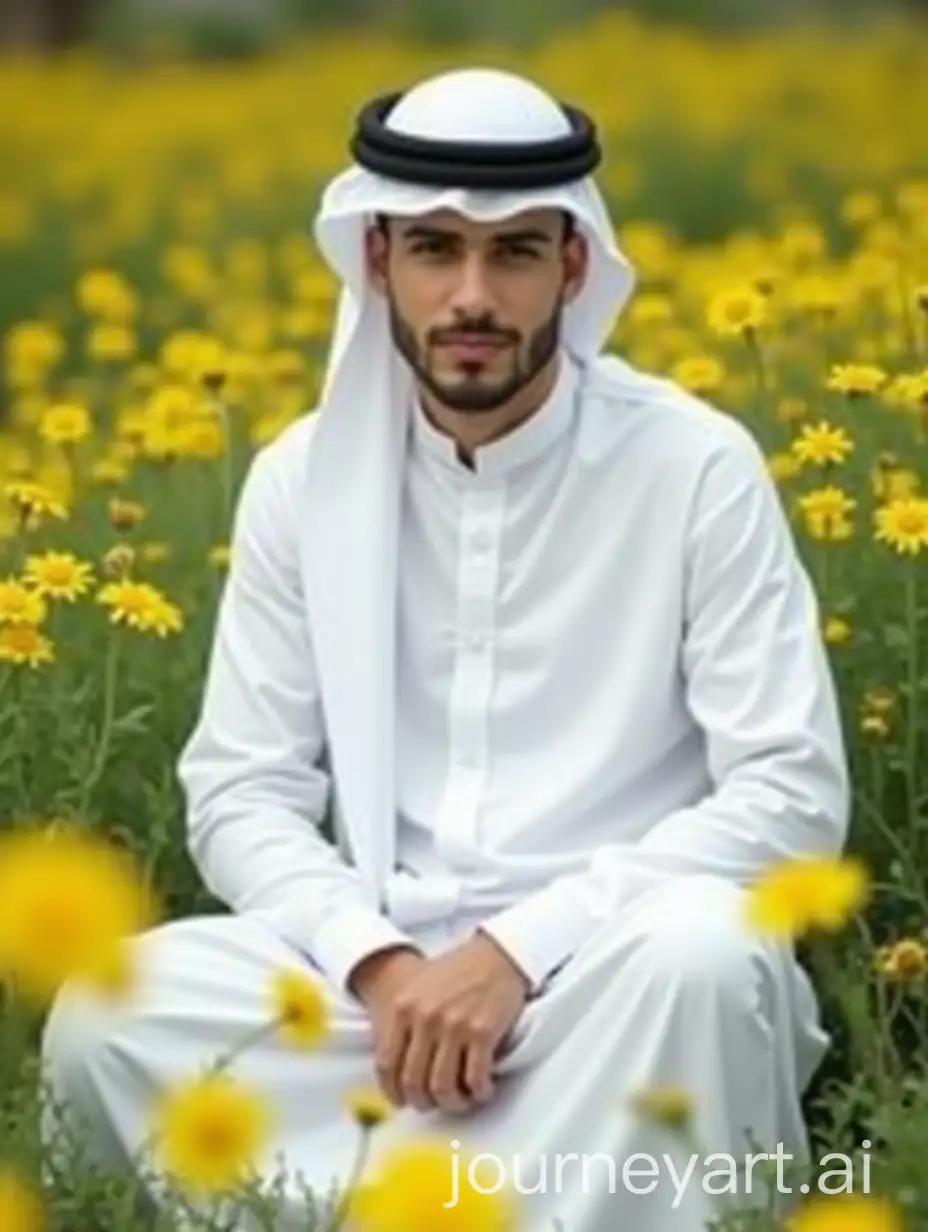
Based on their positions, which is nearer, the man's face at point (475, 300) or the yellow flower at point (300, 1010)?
the yellow flower at point (300, 1010)

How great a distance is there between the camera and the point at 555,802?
183 inches

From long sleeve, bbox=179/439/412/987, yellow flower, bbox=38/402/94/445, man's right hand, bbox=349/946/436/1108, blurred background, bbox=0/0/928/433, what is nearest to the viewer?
man's right hand, bbox=349/946/436/1108

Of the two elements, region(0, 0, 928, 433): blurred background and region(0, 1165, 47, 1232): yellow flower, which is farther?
region(0, 0, 928, 433): blurred background

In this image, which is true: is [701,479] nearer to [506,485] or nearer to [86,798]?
[506,485]

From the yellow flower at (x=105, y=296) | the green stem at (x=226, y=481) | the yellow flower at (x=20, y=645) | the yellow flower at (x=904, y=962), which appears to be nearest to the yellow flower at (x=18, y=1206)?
the yellow flower at (x=20, y=645)

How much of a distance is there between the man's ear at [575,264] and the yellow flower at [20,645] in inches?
29.7

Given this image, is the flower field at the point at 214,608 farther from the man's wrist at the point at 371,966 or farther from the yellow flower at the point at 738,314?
the man's wrist at the point at 371,966

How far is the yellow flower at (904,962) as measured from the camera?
4527 millimetres

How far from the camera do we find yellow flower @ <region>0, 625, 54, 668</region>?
16.0 feet

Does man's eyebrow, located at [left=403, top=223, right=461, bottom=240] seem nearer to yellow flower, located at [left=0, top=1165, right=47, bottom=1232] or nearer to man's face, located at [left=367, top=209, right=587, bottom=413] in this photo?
man's face, located at [left=367, top=209, right=587, bottom=413]

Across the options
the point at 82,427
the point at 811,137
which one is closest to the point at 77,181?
the point at 811,137

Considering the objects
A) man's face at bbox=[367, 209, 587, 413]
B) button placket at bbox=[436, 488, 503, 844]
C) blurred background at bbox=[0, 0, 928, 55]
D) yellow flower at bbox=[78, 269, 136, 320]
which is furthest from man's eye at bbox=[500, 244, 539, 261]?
blurred background at bbox=[0, 0, 928, 55]

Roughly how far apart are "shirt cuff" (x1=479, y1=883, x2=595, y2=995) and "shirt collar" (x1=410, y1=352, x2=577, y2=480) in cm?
56

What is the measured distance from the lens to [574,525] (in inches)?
187
